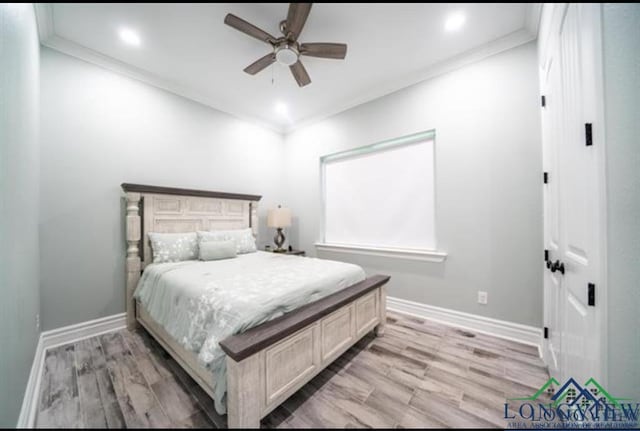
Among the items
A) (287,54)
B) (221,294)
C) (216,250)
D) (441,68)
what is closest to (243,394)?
(221,294)

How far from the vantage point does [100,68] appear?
238 centimetres

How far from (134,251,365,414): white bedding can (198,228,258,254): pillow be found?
1.30 feet

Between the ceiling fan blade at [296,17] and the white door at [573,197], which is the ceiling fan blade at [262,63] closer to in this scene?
the ceiling fan blade at [296,17]

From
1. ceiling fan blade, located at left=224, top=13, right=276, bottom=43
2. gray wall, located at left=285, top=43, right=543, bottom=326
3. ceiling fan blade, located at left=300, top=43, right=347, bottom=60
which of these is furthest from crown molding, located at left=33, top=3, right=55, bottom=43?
gray wall, located at left=285, top=43, right=543, bottom=326

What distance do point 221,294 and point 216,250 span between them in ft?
4.29

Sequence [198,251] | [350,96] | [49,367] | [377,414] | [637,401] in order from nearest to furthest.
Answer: [637,401] → [377,414] → [49,367] → [198,251] → [350,96]

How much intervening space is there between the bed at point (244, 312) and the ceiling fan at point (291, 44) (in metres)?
1.89

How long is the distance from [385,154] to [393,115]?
50cm

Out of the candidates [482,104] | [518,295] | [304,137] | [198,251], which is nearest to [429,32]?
[482,104]

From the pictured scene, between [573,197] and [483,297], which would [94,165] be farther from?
[483,297]

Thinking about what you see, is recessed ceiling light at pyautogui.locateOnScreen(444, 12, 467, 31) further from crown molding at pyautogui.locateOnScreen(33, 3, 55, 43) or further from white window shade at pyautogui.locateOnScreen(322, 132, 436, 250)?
crown molding at pyautogui.locateOnScreen(33, 3, 55, 43)

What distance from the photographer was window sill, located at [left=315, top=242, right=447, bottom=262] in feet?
8.66

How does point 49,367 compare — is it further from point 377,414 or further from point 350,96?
point 350,96

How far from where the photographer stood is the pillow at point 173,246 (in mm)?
2453
